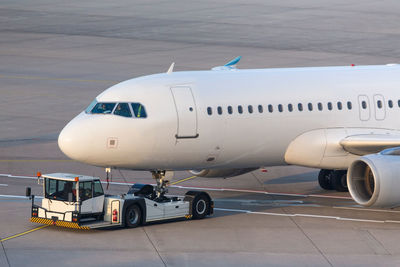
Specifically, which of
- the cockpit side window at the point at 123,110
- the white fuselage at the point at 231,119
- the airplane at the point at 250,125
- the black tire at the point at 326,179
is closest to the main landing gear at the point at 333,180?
the black tire at the point at 326,179

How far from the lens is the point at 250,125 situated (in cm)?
3338

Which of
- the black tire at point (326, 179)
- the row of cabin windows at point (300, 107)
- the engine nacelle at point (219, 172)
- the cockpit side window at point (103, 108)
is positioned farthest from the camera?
the black tire at point (326, 179)

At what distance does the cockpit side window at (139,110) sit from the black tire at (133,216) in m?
3.02

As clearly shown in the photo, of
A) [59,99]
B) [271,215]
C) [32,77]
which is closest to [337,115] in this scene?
[271,215]

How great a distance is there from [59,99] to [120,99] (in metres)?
25.2

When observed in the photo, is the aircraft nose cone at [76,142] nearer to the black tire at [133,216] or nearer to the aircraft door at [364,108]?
the black tire at [133,216]

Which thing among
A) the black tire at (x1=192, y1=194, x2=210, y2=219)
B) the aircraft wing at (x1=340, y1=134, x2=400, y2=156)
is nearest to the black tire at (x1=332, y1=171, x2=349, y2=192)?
the aircraft wing at (x1=340, y1=134, x2=400, y2=156)

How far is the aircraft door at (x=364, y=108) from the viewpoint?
115ft

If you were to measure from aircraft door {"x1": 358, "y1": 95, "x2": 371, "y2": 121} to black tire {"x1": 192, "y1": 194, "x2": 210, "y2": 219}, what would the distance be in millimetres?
6748

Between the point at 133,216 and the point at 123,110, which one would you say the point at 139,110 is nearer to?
the point at 123,110

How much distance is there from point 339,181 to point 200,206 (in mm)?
7270

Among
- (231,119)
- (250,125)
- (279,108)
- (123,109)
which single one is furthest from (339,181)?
(123,109)

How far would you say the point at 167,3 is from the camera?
333ft

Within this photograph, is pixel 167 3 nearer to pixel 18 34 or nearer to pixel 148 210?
pixel 18 34
